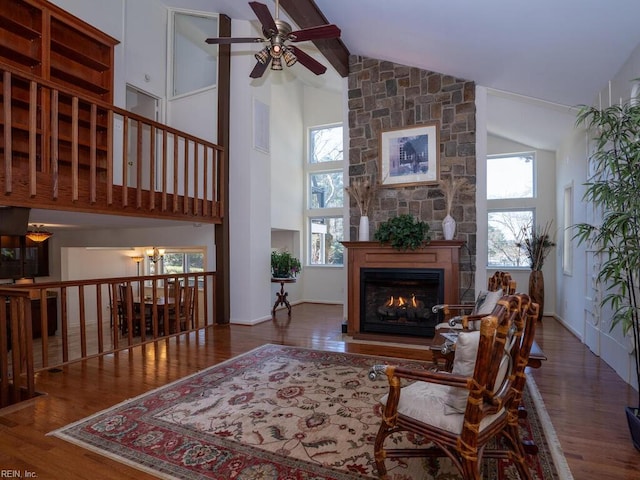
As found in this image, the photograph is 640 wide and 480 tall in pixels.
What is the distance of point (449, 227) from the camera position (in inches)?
183

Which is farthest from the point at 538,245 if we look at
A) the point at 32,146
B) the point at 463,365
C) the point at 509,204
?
the point at 32,146

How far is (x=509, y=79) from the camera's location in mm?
4223

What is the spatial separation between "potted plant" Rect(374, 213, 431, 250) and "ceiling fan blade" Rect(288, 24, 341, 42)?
7.83 ft

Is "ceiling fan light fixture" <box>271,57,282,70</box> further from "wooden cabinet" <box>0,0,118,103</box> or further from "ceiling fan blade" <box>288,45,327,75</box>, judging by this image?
"wooden cabinet" <box>0,0,118,103</box>

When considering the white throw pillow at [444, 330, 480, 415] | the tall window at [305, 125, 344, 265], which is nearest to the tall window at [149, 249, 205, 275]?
the tall window at [305, 125, 344, 265]

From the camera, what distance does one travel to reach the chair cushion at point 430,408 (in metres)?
1.62

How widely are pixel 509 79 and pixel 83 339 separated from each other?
18.7ft

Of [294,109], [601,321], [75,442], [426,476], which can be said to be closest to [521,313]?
[426,476]

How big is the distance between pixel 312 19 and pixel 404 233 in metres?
2.80

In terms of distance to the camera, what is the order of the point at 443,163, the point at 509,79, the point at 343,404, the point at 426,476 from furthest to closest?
1. the point at 443,163
2. the point at 509,79
3. the point at 343,404
4. the point at 426,476

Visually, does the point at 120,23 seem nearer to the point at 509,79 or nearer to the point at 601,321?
the point at 509,79

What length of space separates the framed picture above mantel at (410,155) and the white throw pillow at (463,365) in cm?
364

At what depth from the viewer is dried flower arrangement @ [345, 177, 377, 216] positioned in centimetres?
515

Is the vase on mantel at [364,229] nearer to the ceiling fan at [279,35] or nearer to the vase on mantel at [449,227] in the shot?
the vase on mantel at [449,227]
